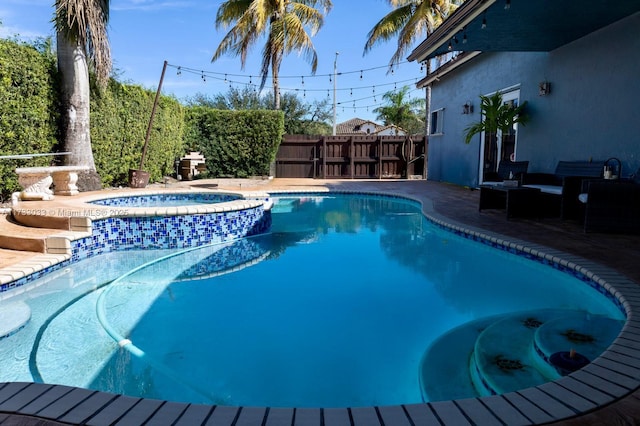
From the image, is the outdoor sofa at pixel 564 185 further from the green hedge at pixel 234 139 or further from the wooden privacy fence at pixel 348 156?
the green hedge at pixel 234 139

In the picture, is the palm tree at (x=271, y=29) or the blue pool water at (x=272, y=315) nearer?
the blue pool water at (x=272, y=315)

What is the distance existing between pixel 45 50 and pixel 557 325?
946 cm

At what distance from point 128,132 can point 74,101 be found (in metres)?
2.17

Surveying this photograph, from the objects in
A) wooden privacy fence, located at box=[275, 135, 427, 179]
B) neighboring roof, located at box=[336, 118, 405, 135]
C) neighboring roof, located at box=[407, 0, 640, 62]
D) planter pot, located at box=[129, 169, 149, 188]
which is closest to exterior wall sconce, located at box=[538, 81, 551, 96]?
neighboring roof, located at box=[407, 0, 640, 62]

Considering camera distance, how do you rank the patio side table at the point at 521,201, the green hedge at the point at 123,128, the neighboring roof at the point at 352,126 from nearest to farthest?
the patio side table at the point at 521,201, the green hedge at the point at 123,128, the neighboring roof at the point at 352,126

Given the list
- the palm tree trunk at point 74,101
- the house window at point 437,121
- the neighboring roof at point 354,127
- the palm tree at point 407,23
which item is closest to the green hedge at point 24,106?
the palm tree trunk at point 74,101

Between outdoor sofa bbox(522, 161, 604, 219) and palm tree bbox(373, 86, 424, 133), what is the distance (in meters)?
33.6

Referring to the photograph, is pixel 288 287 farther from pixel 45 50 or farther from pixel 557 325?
pixel 45 50

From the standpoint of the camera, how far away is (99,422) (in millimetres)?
1450

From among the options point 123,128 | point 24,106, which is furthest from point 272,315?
point 123,128

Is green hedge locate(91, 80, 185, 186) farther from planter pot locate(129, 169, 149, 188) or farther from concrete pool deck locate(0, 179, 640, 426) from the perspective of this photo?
concrete pool deck locate(0, 179, 640, 426)

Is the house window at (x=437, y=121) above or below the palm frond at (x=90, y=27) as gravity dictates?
below

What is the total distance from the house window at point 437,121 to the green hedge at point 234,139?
5302 millimetres

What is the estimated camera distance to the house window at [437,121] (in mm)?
13984
